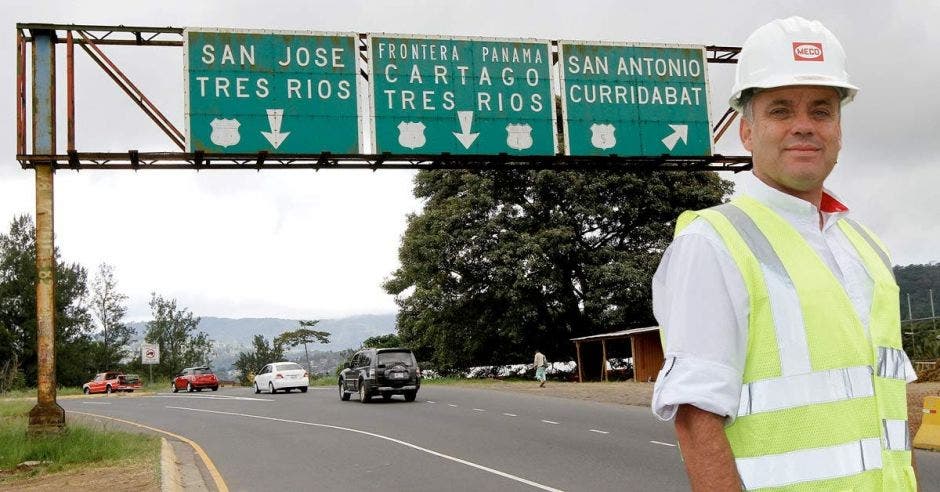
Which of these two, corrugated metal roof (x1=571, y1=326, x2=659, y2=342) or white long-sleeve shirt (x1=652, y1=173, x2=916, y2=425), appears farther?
corrugated metal roof (x1=571, y1=326, x2=659, y2=342)

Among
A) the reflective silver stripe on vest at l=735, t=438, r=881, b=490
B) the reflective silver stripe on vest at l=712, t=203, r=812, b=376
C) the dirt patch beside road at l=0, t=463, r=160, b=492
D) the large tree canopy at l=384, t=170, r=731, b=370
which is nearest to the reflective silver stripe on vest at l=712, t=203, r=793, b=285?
the reflective silver stripe on vest at l=712, t=203, r=812, b=376

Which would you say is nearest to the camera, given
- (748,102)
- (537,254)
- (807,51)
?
(807,51)

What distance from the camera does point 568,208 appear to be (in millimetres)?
43250

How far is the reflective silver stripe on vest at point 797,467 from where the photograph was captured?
6.35 feet

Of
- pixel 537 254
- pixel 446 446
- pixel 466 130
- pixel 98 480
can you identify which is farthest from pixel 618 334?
pixel 98 480

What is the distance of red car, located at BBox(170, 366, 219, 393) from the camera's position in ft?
166

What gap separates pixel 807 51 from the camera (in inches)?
85.7

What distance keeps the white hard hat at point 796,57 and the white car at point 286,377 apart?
3904 centimetres

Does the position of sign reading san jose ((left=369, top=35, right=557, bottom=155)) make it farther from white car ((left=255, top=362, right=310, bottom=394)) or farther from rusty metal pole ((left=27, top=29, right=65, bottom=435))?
white car ((left=255, top=362, right=310, bottom=394))

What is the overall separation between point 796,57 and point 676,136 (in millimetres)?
18002

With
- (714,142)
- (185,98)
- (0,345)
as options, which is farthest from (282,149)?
(0,345)

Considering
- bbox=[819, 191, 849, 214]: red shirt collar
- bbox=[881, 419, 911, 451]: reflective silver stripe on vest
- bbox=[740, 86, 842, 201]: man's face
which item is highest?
bbox=[740, 86, 842, 201]: man's face

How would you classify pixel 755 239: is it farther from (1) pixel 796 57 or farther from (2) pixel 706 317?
(1) pixel 796 57

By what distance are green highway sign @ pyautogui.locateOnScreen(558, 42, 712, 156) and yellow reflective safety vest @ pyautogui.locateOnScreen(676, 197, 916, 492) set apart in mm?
17208
